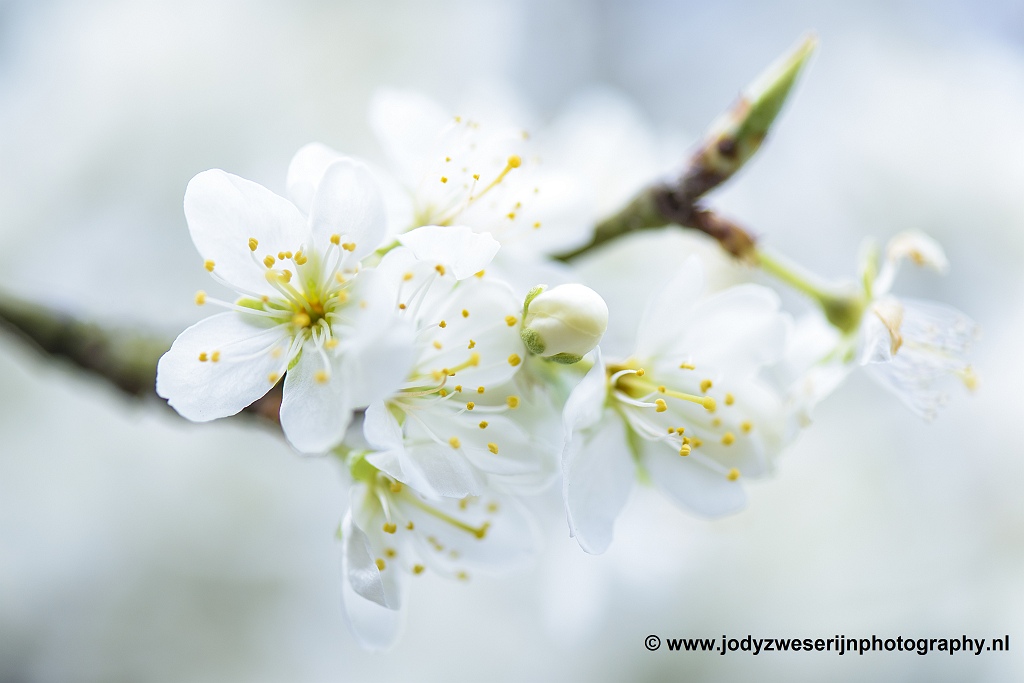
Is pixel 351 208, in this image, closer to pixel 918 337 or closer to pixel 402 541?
pixel 402 541

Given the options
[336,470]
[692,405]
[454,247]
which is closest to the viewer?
[454,247]

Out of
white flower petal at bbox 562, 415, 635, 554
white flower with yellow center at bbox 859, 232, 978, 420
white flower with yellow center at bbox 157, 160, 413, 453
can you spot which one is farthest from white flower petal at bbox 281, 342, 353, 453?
white flower with yellow center at bbox 859, 232, 978, 420

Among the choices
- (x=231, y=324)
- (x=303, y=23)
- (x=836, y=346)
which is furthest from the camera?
(x=303, y=23)

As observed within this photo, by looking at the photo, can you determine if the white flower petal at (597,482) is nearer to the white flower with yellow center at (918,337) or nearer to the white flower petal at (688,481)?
the white flower petal at (688,481)

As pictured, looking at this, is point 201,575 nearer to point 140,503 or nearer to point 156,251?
point 140,503

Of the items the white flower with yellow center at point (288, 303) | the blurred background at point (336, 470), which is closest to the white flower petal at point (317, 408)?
the white flower with yellow center at point (288, 303)

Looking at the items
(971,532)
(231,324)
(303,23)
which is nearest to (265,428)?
(231,324)

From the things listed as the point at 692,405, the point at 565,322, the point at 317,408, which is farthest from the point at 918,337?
the point at 317,408
